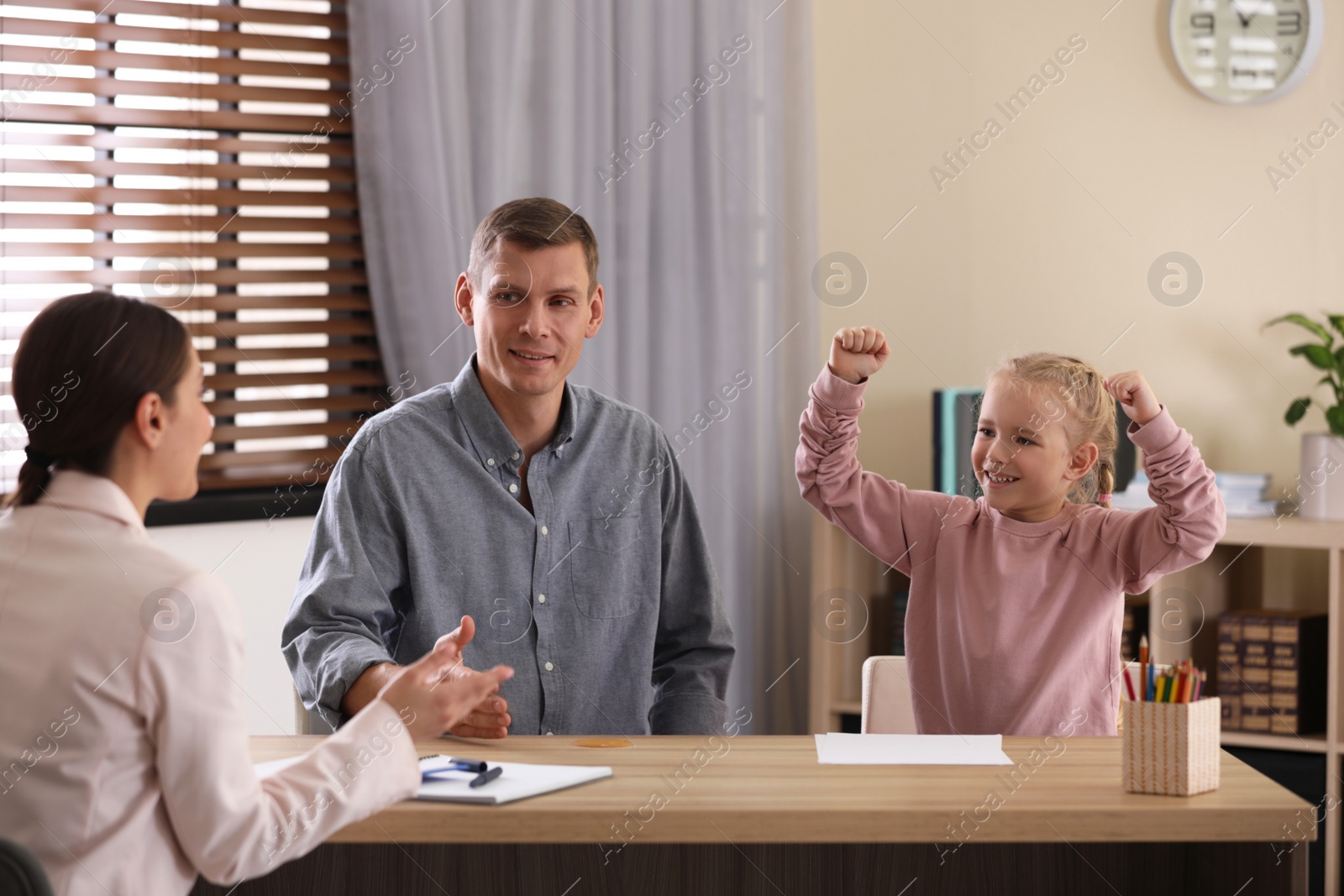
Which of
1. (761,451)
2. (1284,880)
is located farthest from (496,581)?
(761,451)

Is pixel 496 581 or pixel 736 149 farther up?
pixel 736 149

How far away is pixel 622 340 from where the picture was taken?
350cm

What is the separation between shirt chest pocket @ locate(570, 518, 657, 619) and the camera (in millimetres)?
2078

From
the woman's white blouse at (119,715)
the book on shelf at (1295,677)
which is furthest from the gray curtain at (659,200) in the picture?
the woman's white blouse at (119,715)

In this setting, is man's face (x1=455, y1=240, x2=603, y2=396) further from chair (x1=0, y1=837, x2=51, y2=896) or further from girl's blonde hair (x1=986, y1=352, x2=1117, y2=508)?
chair (x1=0, y1=837, x2=51, y2=896)

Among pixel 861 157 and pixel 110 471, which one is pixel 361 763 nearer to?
pixel 110 471

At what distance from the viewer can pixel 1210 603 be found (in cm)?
330

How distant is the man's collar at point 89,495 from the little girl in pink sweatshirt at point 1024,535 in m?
1.12

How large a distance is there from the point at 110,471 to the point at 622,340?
2.37 m

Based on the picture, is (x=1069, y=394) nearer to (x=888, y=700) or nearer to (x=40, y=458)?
(x=888, y=700)

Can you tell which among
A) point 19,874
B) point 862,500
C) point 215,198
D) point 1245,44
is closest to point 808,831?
point 19,874

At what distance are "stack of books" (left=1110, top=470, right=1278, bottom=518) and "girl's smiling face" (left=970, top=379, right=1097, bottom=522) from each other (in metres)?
1.31

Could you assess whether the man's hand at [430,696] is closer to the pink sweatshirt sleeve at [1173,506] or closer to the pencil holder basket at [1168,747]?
the pencil holder basket at [1168,747]

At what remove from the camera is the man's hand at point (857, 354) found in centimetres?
197
